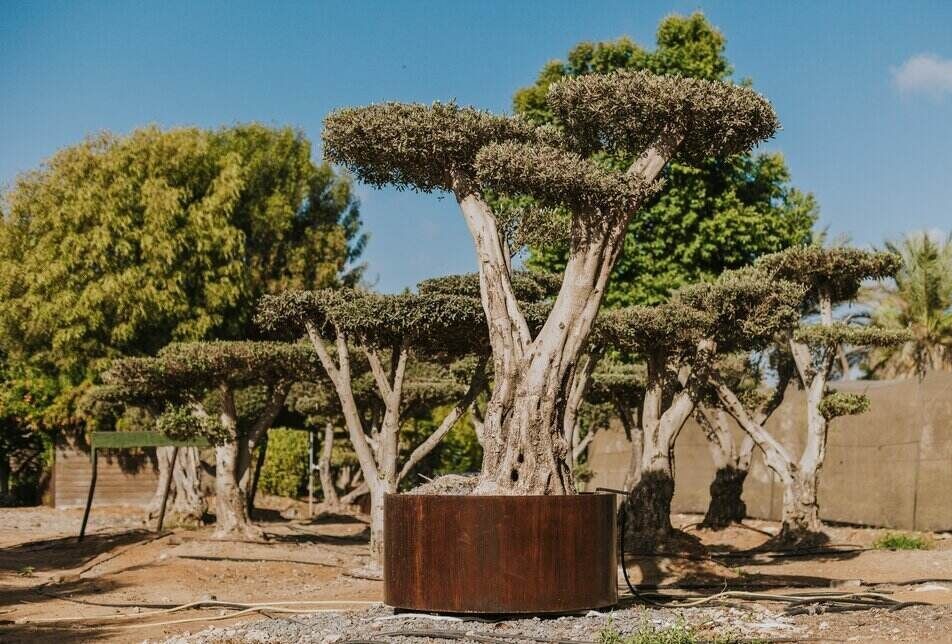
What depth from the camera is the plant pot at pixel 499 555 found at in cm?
873

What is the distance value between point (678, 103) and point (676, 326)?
539 centimetres

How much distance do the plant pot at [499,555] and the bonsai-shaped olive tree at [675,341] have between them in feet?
19.5

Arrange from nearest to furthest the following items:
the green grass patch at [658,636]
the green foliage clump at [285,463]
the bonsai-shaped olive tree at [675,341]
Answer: the green grass patch at [658,636] → the bonsai-shaped olive tree at [675,341] → the green foliage clump at [285,463]

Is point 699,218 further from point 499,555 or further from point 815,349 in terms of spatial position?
point 499,555

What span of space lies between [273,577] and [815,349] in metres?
9.46

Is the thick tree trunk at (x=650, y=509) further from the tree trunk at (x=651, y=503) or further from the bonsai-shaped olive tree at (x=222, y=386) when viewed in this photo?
the bonsai-shaped olive tree at (x=222, y=386)

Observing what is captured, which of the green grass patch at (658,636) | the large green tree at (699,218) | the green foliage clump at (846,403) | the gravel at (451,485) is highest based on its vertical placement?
the large green tree at (699,218)

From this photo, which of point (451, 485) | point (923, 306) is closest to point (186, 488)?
point (451, 485)

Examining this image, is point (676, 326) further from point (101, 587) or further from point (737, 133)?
point (101, 587)

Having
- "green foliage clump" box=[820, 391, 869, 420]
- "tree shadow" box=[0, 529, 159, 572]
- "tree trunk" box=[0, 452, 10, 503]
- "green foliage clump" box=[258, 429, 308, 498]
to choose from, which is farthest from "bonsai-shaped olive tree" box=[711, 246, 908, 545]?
"tree trunk" box=[0, 452, 10, 503]

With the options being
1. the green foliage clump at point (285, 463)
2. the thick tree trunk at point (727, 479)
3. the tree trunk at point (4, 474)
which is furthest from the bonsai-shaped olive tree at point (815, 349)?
the tree trunk at point (4, 474)

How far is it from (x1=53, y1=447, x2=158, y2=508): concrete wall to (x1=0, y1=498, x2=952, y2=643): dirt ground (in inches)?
179

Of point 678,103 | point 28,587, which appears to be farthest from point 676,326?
point 28,587

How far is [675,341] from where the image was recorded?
610 inches
